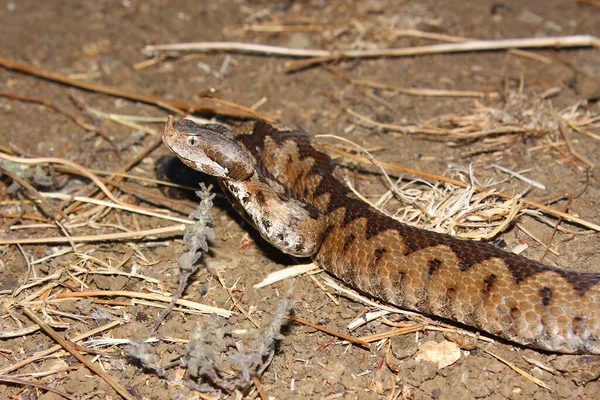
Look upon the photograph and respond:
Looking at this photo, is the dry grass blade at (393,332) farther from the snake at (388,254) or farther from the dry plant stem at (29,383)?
the dry plant stem at (29,383)

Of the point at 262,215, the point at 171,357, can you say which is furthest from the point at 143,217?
the point at 171,357

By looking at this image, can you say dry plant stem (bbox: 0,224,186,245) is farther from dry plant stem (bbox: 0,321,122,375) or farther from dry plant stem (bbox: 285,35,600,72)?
dry plant stem (bbox: 285,35,600,72)

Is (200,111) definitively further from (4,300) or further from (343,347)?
(343,347)

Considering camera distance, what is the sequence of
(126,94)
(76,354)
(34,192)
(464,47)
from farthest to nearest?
(464,47) → (126,94) → (34,192) → (76,354)

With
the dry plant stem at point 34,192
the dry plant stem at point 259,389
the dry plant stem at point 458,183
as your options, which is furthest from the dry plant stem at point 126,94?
the dry plant stem at point 259,389

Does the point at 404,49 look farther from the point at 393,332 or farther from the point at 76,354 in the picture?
the point at 76,354

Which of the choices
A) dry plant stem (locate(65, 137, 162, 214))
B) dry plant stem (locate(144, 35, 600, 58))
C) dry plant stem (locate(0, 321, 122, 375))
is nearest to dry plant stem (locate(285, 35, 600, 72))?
dry plant stem (locate(144, 35, 600, 58))

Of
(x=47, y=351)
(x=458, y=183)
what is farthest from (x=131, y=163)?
(x=458, y=183)
